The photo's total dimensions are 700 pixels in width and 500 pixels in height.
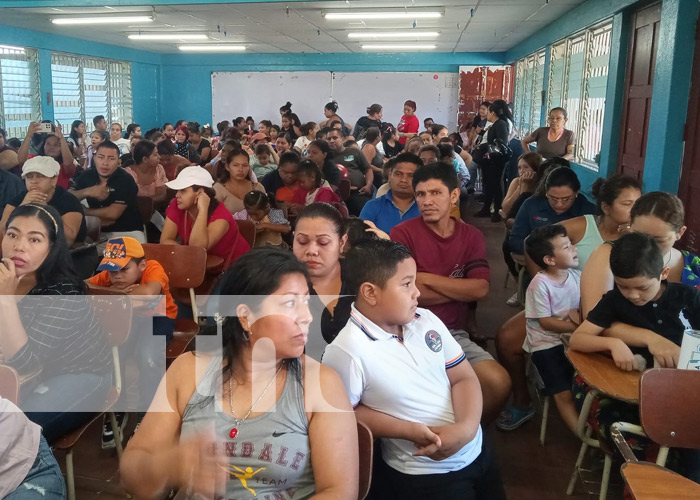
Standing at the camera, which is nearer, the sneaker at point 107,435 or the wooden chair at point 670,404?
the wooden chair at point 670,404

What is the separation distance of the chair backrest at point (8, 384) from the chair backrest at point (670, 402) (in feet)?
5.94

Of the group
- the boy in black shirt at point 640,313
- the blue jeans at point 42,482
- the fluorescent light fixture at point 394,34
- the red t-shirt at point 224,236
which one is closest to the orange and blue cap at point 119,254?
the red t-shirt at point 224,236

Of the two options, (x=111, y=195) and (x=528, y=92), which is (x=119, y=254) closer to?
(x=111, y=195)

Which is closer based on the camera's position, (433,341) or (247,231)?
(433,341)

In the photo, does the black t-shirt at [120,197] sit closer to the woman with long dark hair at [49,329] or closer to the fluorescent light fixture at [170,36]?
the woman with long dark hair at [49,329]

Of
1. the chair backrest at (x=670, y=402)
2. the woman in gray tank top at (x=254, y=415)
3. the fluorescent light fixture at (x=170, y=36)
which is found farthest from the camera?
the fluorescent light fixture at (x=170, y=36)

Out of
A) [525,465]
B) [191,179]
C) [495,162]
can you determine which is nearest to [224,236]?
[191,179]

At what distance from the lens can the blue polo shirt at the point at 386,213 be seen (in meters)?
3.61

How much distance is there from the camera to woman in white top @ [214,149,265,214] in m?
4.76

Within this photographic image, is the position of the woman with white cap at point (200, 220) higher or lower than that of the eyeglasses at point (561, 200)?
lower

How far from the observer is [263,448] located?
4.76 feet

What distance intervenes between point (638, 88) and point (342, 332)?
4746mm

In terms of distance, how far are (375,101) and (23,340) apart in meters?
14.2

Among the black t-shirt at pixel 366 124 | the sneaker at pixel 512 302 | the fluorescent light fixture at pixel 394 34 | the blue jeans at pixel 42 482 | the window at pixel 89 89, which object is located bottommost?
the sneaker at pixel 512 302
